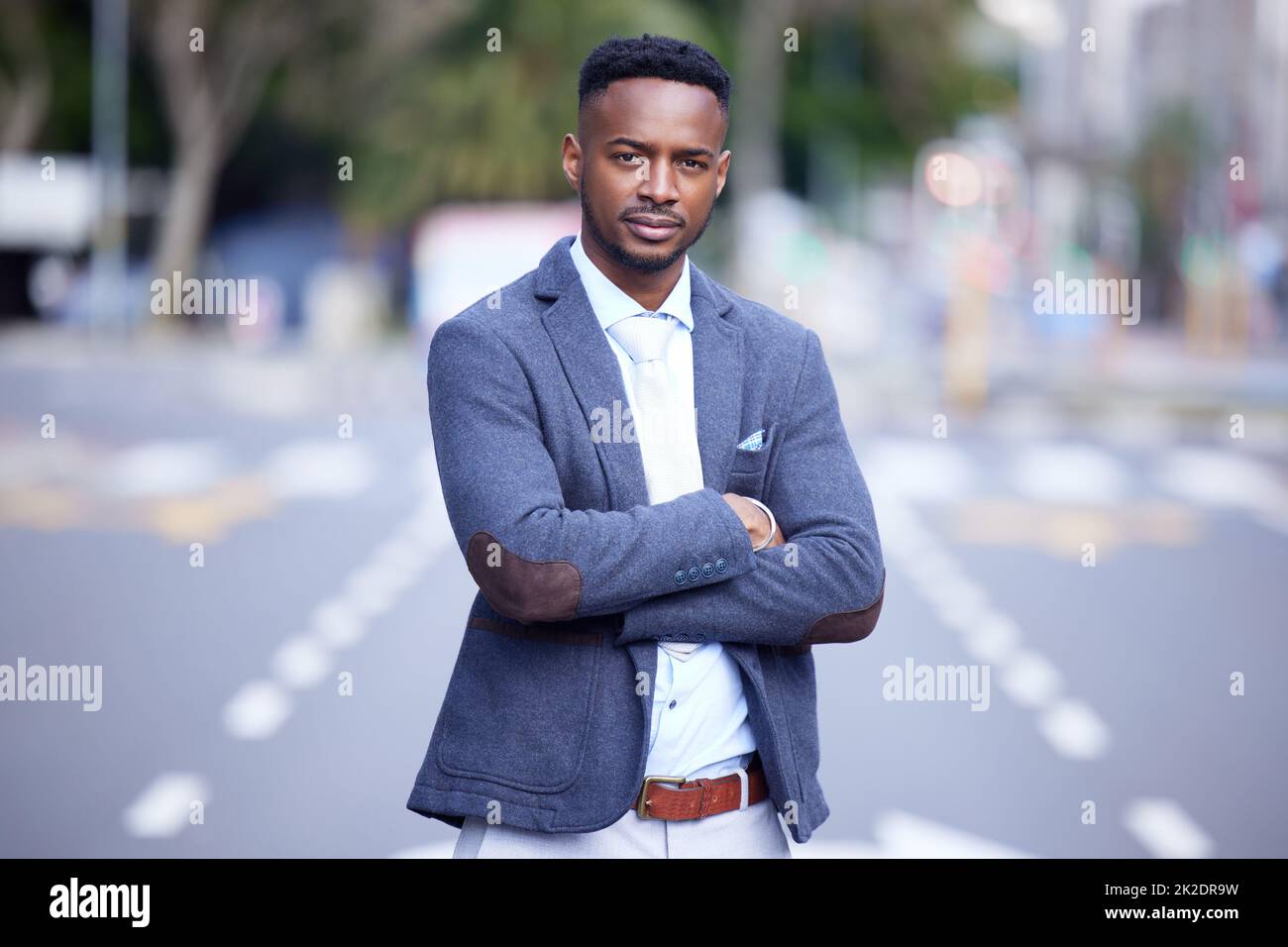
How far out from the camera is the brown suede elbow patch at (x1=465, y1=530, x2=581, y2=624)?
274cm

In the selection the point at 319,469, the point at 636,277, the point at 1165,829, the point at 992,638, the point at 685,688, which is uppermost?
the point at 636,277

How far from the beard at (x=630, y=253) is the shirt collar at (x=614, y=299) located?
6 cm

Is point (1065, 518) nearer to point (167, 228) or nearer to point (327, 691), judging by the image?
point (327, 691)

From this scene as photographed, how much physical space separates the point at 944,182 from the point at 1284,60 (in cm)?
4804

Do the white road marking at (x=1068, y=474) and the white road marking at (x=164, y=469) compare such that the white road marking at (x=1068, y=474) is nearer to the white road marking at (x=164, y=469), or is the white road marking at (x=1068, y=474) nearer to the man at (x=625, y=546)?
the white road marking at (x=164, y=469)

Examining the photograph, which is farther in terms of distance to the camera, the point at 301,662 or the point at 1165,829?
the point at 301,662

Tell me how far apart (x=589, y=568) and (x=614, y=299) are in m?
0.44

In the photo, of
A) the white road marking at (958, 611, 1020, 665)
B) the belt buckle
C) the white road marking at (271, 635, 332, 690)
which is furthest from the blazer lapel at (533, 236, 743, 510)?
the white road marking at (958, 611, 1020, 665)

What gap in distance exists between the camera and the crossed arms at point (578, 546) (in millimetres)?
2752

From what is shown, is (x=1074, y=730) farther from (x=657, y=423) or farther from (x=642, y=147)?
(x=642, y=147)

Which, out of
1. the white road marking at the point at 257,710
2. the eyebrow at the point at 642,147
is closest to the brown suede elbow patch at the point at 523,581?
the eyebrow at the point at 642,147

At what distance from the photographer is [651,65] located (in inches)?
110

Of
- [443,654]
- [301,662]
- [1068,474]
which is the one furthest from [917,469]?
[301,662]

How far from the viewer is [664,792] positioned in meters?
2.78
